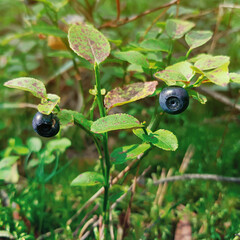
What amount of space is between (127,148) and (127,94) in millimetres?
166

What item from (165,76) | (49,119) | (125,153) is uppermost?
(165,76)

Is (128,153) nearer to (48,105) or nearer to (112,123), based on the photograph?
(112,123)

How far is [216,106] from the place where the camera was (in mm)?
2092

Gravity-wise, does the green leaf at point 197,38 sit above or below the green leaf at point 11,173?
above

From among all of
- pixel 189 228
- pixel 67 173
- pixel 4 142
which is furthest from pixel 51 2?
pixel 189 228

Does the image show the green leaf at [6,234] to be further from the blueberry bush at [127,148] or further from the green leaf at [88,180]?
the green leaf at [88,180]

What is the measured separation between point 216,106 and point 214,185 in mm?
883

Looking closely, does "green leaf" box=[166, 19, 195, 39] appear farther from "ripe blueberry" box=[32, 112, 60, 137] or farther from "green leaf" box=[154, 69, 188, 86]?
"ripe blueberry" box=[32, 112, 60, 137]

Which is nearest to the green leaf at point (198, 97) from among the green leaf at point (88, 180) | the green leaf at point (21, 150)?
the green leaf at point (88, 180)

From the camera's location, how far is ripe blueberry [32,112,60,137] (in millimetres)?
725

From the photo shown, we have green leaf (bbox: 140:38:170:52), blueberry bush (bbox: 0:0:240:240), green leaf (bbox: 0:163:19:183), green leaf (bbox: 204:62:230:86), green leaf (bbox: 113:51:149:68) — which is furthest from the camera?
green leaf (bbox: 0:163:19:183)

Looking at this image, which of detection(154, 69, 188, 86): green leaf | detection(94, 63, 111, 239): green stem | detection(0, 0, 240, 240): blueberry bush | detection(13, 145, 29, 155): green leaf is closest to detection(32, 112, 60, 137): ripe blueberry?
detection(0, 0, 240, 240): blueberry bush

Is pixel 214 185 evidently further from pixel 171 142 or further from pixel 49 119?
pixel 49 119

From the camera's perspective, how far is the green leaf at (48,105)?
0.65m
